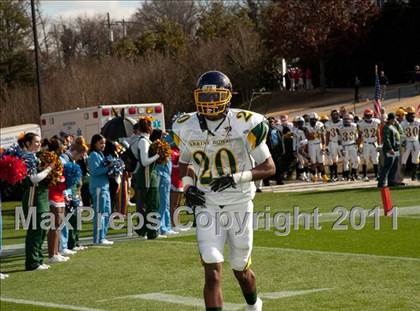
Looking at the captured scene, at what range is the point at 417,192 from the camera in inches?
843

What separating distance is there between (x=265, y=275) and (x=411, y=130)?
50.4 feet

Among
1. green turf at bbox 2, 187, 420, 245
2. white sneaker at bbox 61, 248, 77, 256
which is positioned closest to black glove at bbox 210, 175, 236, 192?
white sneaker at bbox 61, 248, 77, 256

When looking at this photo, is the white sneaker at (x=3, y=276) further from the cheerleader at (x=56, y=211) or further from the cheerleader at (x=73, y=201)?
the cheerleader at (x=73, y=201)

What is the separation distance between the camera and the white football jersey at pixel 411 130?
25.7 m

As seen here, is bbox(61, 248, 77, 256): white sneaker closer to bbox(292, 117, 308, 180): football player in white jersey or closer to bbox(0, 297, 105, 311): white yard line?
bbox(0, 297, 105, 311): white yard line

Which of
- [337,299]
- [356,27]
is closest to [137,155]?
[337,299]

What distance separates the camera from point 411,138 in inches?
1013

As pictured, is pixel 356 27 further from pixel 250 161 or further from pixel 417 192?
pixel 250 161

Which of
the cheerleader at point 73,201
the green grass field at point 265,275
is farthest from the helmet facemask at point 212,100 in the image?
the cheerleader at point 73,201

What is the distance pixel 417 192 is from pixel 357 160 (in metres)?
5.08

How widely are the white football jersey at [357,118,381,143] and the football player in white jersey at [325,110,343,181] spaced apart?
2.20ft

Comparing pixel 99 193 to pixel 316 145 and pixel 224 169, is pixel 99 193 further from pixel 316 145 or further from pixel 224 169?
pixel 316 145

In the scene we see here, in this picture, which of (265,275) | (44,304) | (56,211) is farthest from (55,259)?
(265,275)

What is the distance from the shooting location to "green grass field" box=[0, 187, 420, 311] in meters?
9.74
